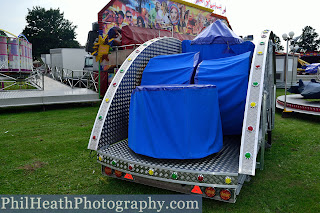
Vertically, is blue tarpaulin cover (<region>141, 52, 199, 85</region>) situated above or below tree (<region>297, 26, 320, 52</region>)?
below

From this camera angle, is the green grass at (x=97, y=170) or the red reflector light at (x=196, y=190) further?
the green grass at (x=97, y=170)

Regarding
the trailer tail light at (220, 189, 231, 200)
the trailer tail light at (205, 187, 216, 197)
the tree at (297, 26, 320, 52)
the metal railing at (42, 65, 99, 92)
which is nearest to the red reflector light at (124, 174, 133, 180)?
the trailer tail light at (205, 187, 216, 197)

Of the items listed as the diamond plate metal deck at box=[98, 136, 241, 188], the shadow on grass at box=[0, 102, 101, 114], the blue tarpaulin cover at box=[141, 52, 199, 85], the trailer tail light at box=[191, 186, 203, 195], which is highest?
the blue tarpaulin cover at box=[141, 52, 199, 85]

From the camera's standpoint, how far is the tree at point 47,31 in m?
49.4

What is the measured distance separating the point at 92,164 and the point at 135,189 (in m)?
1.34

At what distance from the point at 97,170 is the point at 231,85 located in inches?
106

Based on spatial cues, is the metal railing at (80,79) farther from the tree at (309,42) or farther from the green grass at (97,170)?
the tree at (309,42)

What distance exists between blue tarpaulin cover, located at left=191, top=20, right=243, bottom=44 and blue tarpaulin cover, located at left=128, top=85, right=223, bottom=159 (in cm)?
236

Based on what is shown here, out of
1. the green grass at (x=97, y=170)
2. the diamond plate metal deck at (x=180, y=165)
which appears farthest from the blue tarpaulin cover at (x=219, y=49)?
the diamond plate metal deck at (x=180, y=165)

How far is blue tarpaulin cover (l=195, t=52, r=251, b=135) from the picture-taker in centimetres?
428

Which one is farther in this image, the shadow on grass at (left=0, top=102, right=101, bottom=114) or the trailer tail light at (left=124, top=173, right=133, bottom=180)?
the shadow on grass at (left=0, top=102, right=101, bottom=114)

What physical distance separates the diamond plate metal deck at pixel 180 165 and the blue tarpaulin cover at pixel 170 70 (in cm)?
145

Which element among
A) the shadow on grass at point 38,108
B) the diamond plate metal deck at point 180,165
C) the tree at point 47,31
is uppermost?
the tree at point 47,31

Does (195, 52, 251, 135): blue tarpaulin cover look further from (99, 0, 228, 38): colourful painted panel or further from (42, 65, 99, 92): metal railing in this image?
(42, 65, 99, 92): metal railing
